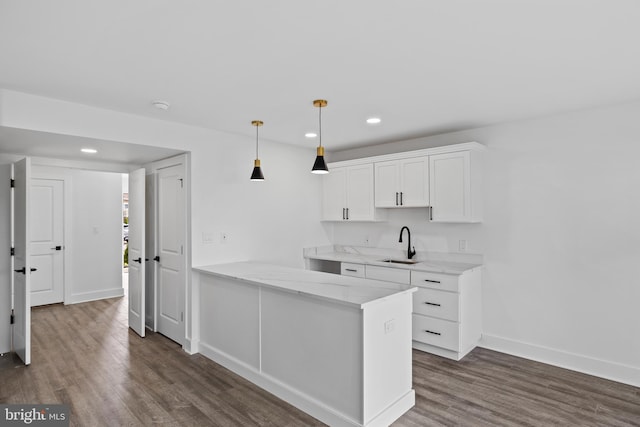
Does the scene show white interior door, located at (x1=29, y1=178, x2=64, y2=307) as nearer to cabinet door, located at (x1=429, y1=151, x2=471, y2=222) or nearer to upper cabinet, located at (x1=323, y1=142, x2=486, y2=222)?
upper cabinet, located at (x1=323, y1=142, x2=486, y2=222)

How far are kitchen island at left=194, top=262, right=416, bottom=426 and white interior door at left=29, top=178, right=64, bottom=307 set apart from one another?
13.0ft

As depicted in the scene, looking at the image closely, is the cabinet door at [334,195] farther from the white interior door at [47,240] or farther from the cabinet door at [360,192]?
the white interior door at [47,240]

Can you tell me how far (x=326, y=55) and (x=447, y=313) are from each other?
2748 millimetres

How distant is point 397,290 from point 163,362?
249 cm

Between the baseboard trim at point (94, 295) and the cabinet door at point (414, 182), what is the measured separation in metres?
5.27

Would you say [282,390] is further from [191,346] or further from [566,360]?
[566,360]

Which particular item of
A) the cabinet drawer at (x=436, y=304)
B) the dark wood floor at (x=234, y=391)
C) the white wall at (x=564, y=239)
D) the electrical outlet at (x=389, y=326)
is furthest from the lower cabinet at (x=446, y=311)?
the electrical outlet at (x=389, y=326)

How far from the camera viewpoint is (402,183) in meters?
4.27

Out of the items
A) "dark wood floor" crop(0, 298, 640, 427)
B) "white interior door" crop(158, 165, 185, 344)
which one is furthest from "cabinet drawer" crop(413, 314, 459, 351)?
"white interior door" crop(158, 165, 185, 344)

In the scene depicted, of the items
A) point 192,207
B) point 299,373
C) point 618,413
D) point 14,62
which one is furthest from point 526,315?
point 14,62

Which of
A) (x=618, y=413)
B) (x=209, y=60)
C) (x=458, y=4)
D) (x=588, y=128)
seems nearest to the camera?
(x=458, y=4)

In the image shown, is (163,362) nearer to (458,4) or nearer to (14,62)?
(14,62)

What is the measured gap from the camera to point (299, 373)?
2.73m

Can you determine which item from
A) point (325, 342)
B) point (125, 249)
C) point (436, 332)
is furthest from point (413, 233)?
point (125, 249)
